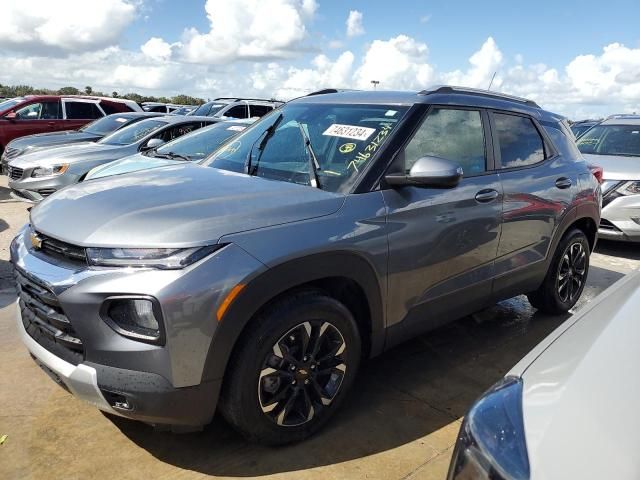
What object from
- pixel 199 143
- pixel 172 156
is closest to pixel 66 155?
pixel 172 156

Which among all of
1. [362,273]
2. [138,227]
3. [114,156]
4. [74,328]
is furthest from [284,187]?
[114,156]

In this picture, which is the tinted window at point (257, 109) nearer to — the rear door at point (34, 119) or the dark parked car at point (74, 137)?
the rear door at point (34, 119)

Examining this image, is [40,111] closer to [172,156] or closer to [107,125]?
[107,125]

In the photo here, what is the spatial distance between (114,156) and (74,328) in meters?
6.26

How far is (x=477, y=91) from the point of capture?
152 inches

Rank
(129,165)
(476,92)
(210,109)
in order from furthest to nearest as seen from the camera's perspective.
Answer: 1. (210,109)
2. (129,165)
3. (476,92)

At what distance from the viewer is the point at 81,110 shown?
45.4 feet

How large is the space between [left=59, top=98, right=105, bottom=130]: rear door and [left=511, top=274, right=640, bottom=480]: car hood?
13980 mm

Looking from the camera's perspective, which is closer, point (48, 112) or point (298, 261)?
point (298, 261)

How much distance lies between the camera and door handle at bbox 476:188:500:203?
3.44 meters

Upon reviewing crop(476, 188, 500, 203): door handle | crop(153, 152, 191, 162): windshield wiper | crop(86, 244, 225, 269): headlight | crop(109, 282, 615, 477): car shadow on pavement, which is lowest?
crop(109, 282, 615, 477): car shadow on pavement

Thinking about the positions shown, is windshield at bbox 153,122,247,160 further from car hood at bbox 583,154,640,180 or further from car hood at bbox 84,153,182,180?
car hood at bbox 583,154,640,180

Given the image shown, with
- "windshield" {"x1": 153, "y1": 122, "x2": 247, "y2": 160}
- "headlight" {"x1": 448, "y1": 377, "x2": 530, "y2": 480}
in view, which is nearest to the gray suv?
"headlight" {"x1": 448, "y1": 377, "x2": 530, "y2": 480}

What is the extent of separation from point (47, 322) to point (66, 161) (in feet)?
19.6
